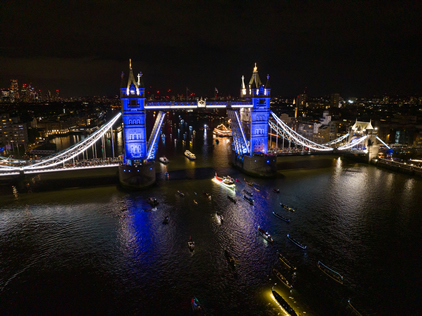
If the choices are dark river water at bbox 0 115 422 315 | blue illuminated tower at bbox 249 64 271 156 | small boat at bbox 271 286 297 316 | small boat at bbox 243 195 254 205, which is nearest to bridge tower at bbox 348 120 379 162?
dark river water at bbox 0 115 422 315

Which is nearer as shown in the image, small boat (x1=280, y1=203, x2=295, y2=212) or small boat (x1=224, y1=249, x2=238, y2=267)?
small boat (x1=224, y1=249, x2=238, y2=267)

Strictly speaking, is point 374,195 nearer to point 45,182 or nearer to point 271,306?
point 271,306

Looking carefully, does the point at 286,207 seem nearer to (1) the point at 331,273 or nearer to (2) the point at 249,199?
(2) the point at 249,199

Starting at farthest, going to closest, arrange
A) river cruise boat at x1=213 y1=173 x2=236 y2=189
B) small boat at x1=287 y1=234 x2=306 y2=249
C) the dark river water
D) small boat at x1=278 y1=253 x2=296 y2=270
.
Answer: river cruise boat at x1=213 y1=173 x2=236 y2=189
small boat at x1=287 y1=234 x2=306 y2=249
small boat at x1=278 y1=253 x2=296 y2=270
the dark river water

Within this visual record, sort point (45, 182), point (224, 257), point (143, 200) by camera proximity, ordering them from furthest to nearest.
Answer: point (45, 182) < point (143, 200) < point (224, 257)

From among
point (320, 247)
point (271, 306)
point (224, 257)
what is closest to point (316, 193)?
point (320, 247)

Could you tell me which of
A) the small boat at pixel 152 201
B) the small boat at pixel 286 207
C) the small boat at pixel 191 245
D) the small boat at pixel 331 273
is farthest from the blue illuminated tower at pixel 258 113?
the small boat at pixel 331 273

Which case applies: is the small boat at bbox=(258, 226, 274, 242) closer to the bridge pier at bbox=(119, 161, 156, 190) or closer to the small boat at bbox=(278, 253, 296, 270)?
the small boat at bbox=(278, 253, 296, 270)
